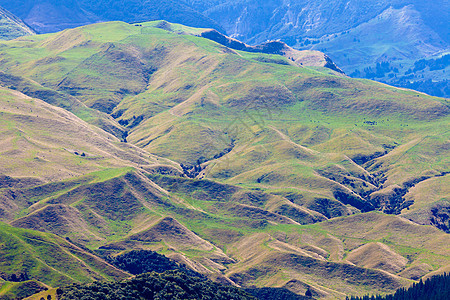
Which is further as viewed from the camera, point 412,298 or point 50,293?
point 412,298

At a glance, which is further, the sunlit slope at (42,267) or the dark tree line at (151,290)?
the sunlit slope at (42,267)

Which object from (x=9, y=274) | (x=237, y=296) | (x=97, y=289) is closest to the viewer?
(x=97, y=289)

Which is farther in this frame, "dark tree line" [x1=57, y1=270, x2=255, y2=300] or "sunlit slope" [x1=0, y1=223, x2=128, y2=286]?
"sunlit slope" [x1=0, y1=223, x2=128, y2=286]

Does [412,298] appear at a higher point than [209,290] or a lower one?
higher

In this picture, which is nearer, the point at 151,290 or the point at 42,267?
the point at 151,290

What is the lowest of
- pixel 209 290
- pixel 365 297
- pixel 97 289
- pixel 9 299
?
pixel 9 299

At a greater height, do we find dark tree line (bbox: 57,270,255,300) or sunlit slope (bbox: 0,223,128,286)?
dark tree line (bbox: 57,270,255,300)

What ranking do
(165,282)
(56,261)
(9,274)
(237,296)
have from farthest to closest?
(56,261) → (9,274) → (237,296) → (165,282)

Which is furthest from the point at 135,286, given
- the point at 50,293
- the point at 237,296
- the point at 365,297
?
the point at 365,297

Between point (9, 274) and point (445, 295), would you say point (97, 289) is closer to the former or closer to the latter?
point (9, 274)

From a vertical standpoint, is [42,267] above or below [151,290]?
below

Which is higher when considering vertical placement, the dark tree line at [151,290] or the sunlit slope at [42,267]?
the dark tree line at [151,290]
